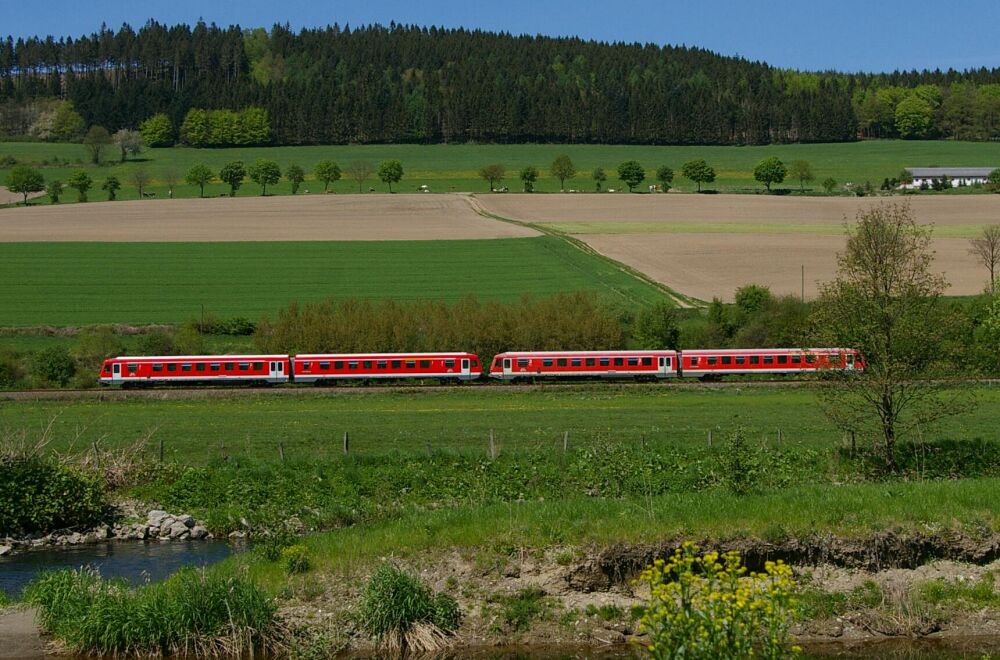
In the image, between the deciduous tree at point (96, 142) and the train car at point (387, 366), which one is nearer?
the train car at point (387, 366)

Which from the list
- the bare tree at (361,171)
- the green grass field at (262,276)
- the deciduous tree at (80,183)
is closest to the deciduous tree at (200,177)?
the deciduous tree at (80,183)

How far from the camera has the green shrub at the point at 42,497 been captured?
29.0 m

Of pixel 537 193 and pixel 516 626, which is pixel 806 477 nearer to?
pixel 516 626

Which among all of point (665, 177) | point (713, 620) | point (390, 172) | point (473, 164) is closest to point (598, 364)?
point (713, 620)

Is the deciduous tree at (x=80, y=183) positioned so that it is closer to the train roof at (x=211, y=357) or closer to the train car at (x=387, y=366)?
the train roof at (x=211, y=357)

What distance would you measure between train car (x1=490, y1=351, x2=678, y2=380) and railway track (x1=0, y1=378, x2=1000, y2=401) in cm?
57

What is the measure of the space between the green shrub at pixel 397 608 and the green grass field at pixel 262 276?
5722cm

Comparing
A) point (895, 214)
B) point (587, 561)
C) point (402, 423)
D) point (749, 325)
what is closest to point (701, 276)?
point (749, 325)

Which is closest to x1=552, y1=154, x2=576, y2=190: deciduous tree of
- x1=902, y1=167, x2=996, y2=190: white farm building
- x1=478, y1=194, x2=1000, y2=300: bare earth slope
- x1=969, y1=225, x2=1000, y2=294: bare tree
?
x1=478, y1=194, x2=1000, y2=300: bare earth slope

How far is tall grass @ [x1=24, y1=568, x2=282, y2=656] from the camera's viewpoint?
69.4 feet

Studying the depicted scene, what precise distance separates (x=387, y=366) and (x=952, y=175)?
416 feet

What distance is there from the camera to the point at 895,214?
31469 millimetres

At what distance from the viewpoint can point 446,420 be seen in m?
45.4

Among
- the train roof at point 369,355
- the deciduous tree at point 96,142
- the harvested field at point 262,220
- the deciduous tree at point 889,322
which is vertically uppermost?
the deciduous tree at point 96,142
